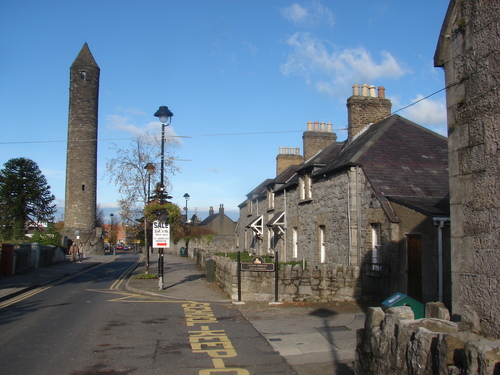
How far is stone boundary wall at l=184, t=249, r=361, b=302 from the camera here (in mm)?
14398

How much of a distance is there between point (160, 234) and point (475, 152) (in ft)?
49.9

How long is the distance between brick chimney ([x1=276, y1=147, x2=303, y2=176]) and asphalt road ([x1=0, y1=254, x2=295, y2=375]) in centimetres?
1941

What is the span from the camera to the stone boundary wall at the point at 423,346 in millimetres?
3936

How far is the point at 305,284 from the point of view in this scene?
1445 centimetres

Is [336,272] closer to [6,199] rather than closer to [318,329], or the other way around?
[318,329]

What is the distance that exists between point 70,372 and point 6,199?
5339cm

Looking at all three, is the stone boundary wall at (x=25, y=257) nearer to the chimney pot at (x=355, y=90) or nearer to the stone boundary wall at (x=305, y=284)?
the stone boundary wall at (x=305, y=284)

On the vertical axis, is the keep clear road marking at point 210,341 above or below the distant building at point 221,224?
below

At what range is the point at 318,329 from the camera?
1057cm

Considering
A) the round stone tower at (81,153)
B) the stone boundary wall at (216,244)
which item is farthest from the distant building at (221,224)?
the stone boundary wall at (216,244)

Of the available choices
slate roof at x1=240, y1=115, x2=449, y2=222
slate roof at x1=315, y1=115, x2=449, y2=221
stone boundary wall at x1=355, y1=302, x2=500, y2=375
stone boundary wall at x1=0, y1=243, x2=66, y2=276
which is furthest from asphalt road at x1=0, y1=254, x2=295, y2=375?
stone boundary wall at x1=0, y1=243, x2=66, y2=276

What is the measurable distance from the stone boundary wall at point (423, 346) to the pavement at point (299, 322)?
156 cm

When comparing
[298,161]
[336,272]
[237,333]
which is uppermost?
[298,161]

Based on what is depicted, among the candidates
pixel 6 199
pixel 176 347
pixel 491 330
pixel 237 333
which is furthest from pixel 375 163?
pixel 6 199
